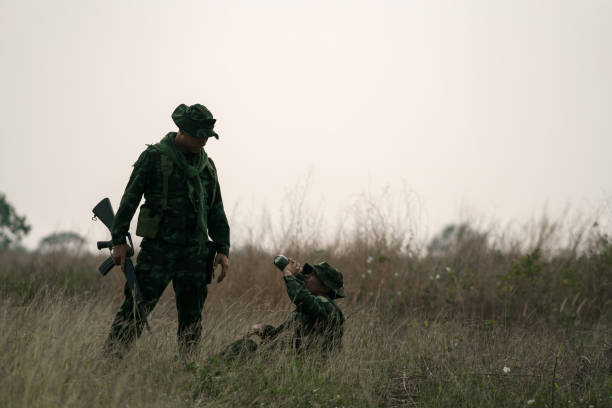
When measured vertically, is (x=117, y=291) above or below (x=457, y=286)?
below

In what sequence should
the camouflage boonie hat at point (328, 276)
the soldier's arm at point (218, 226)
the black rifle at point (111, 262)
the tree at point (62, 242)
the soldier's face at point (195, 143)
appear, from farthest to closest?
1. the tree at point (62, 242)
2. the soldier's arm at point (218, 226)
3. the camouflage boonie hat at point (328, 276)
4. the soldier's face at point (195, 143)
5. the black rifle at point (111, 262)

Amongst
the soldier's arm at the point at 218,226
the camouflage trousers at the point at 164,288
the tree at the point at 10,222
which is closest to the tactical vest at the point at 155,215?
the camouflage trousers at the point at 164,288

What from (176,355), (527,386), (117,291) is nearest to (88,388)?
(176,355)

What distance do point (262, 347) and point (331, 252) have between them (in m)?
4.13

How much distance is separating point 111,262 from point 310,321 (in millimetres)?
1510

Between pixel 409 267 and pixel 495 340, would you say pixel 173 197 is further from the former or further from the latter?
pixel 409 267

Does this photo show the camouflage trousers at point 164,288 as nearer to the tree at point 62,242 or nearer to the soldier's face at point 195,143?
the soldier's face at point 195,143

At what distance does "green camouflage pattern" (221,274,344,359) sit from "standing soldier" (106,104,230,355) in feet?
1.27

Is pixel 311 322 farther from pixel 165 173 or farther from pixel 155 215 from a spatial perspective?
pixel 165 173

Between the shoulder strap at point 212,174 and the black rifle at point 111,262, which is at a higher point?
the shoulder strap at point 212,174

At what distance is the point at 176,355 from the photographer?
358 cm

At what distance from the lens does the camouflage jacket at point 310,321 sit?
11.9 ft

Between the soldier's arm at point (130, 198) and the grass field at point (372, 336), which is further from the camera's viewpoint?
the soldier's arm at point (130, 198)

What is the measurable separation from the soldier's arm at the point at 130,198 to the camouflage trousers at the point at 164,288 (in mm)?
192
